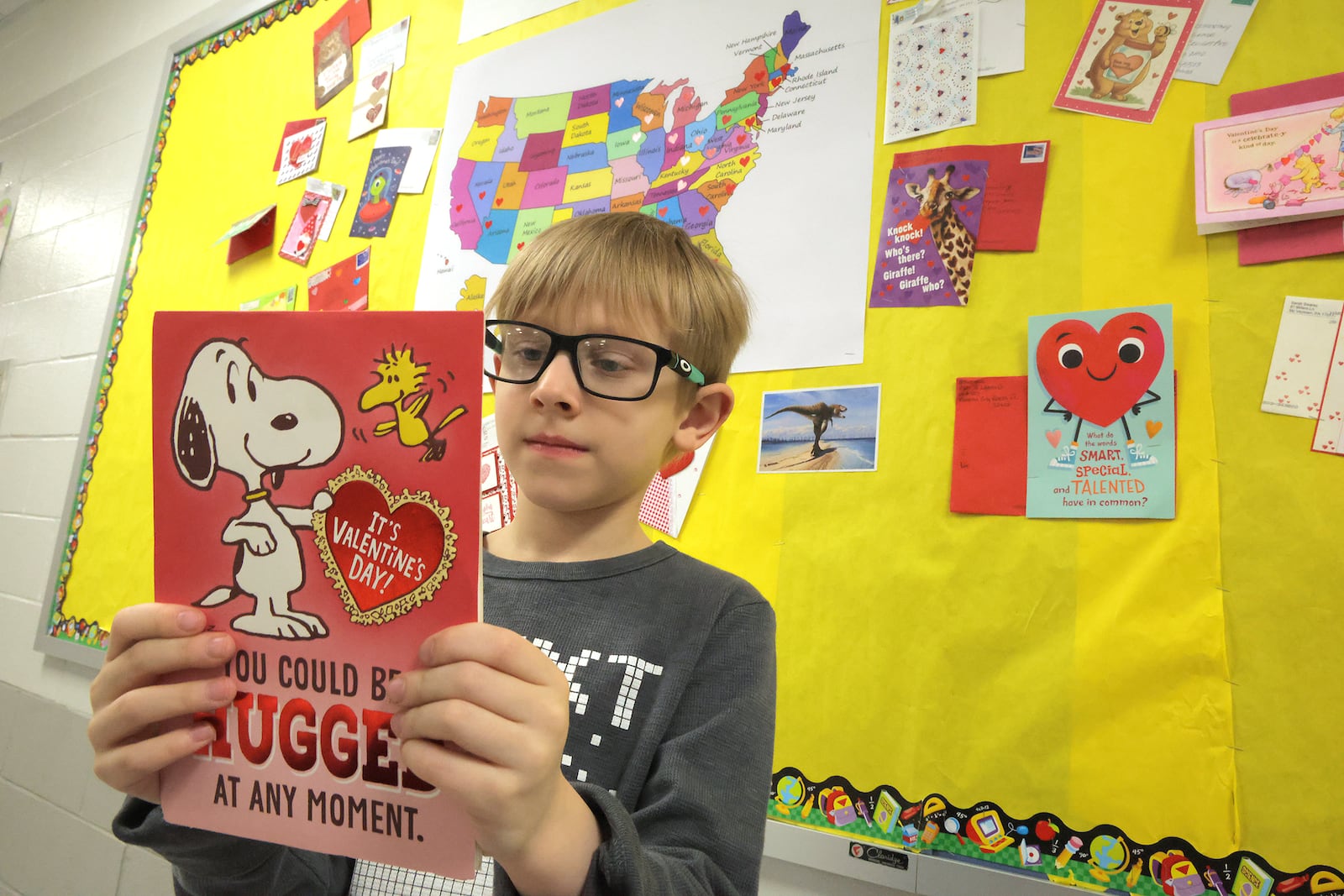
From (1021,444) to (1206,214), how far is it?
0.29 m

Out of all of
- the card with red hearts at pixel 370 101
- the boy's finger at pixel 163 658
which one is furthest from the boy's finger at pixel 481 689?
the card with red hearts at pixel 370 101

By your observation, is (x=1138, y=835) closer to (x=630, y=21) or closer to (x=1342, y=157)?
(x=1342, y=157)

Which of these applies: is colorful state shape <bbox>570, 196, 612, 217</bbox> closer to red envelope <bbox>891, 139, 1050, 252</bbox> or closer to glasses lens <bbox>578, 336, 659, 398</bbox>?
red envelope <bbox>891, 139, 1050, 252</bbox>

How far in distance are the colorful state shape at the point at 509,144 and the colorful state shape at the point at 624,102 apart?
0.64ft

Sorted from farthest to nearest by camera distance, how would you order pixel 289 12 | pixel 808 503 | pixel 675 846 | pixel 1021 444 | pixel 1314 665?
pixel 289 12 → pixel 808 503 → pixel 1021 444 → pixel 1314 665 → pixel 675 846

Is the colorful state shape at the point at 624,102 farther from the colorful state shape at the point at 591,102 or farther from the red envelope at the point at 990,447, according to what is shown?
the red envelope at the point at 990,447

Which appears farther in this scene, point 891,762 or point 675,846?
point 891,762

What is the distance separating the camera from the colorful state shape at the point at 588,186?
1247 millimetres

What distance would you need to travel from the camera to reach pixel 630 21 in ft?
4.27

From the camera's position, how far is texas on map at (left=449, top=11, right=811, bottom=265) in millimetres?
1135

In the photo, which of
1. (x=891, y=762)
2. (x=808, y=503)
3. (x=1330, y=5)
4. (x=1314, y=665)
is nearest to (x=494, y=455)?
(x=808, y=503)

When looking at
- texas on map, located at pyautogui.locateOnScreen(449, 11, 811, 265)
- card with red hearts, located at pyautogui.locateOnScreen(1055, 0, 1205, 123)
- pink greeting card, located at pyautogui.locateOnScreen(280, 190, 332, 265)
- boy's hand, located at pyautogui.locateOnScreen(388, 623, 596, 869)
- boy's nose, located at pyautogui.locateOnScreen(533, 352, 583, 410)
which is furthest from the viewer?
pink greeting card, located at pyautogui.locateOnScreen(280, 190, 332, 265)

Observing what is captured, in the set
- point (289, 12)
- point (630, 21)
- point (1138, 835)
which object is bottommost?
point (1138, 835)

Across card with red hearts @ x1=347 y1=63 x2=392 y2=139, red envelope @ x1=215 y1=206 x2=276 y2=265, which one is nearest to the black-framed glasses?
card with red hearts @ x1=347 y1=63 x2=392 y2=139
